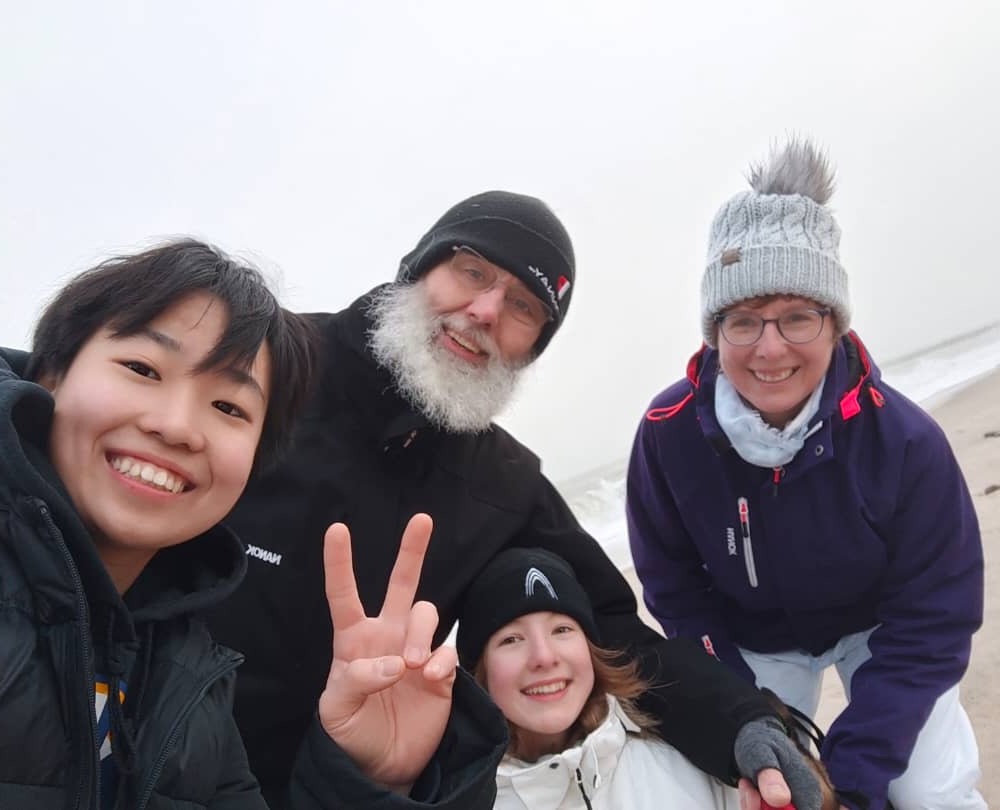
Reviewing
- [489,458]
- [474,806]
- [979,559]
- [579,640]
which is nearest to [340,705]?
[474,806]

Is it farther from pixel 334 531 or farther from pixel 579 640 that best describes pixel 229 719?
pixel 579 640

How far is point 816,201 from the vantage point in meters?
2.54

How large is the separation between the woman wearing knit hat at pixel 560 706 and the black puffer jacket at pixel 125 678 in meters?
0.61

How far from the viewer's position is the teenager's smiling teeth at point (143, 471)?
A: 4.61ft

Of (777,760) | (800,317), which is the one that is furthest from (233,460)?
(800,317)

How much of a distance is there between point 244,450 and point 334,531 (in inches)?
9.5

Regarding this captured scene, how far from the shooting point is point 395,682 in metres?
1.54

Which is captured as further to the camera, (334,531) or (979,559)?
(979,559)

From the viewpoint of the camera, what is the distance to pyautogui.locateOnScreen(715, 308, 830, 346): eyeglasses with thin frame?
2.41 m

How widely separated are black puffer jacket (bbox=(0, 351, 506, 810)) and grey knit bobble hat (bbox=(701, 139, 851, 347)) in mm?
1498

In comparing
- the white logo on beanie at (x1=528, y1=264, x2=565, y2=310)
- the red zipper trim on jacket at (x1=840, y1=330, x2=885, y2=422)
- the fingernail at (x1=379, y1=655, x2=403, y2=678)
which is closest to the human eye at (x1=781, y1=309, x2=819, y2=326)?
the red zipper trim on jacket at (x1=840, y1=330, x2=885, y2=422)

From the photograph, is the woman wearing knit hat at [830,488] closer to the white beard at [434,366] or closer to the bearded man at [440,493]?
the bearded man at [440,493]

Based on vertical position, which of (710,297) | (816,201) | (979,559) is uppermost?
(816,201)

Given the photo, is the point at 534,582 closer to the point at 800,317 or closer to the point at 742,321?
the point at 742,321
